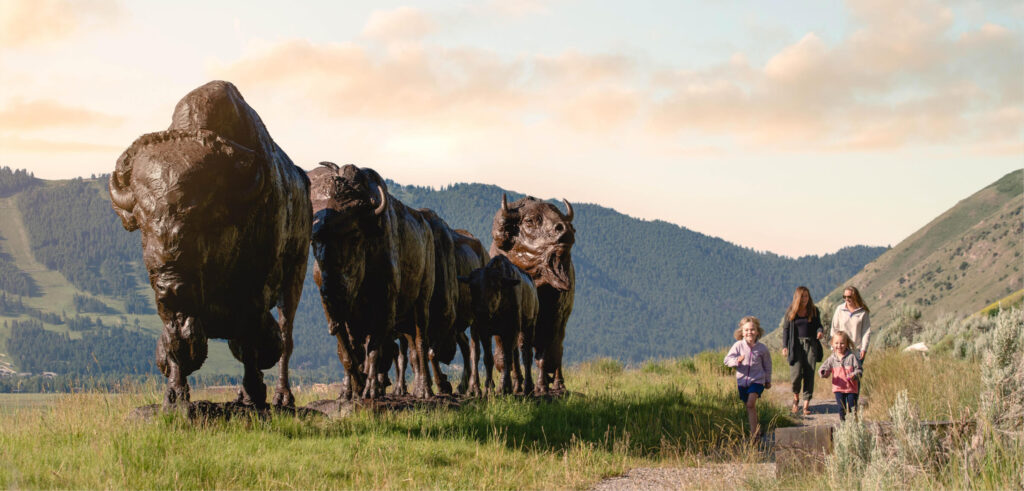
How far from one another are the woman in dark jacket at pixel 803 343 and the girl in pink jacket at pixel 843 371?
3514 millimetres

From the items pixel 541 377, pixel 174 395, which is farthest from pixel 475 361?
pixel 174 395

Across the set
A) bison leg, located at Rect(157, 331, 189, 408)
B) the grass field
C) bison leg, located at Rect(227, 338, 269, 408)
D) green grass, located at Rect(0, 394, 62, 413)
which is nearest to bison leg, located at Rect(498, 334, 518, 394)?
the grass field

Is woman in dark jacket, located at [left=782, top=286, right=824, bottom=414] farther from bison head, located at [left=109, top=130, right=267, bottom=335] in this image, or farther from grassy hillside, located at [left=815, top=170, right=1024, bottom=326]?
grassy hillside, located at [left=815, top=170, right=1024, bottom=326]

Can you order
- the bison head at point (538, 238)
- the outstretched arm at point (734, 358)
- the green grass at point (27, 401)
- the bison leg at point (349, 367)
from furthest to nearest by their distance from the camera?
1. the bison head at point (538, 238)
2. the outstretched arm at point (734, 358)
3. the green grass at point (27, 401)
4. the bison leg at point (349, 367)

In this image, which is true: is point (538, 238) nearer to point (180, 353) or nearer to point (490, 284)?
point (490, 284)

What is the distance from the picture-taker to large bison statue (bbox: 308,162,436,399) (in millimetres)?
10766

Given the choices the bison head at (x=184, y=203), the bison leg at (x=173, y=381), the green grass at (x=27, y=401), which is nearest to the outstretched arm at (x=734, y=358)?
the bison head at (x=184, y=203)

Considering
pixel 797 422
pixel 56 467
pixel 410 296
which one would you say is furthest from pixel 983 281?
pixel 56 467

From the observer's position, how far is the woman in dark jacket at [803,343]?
53.5ft

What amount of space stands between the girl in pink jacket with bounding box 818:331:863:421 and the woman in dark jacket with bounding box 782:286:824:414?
351 centimetres

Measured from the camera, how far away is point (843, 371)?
12523mm

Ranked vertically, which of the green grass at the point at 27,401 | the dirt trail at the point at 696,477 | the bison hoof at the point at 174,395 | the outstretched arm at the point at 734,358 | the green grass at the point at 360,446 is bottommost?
the dirt trail at the point at 696,477

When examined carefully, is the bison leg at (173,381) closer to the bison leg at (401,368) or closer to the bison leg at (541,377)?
the bison leg at (401,368)

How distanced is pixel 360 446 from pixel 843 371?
638 centimetres
